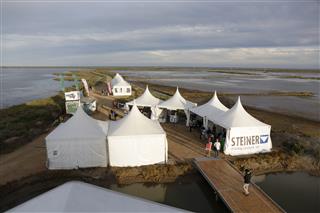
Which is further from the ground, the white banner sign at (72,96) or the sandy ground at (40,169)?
the white banner sign at (72,96)

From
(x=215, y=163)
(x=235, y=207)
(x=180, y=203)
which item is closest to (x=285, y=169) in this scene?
(x=215, y=163)

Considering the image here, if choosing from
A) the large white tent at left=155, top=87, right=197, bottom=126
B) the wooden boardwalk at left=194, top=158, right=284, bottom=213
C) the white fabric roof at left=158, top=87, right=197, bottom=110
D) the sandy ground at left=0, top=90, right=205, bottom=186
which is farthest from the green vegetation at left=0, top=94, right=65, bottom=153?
the wooden boardwalk at left=194, top=158, right=284, bottom=213

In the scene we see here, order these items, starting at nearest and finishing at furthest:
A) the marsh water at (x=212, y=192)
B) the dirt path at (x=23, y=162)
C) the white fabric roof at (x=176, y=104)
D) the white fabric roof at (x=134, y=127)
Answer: the marsh water at (x=212, y=192) → the dirt path at (x=23, y=162) → the white fabric roof at (x=134, y=127) → the white fabric roof at (x=176, y=104)

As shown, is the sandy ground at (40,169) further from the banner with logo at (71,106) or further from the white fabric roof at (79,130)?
the banner with logo at (71,106)

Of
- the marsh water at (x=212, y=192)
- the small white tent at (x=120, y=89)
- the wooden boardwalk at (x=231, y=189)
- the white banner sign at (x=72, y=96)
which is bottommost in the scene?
the marsh water at (x=212, y=192)

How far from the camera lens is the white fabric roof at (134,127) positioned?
1135 centimetres

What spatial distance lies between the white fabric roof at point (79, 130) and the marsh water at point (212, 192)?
9.37 feet

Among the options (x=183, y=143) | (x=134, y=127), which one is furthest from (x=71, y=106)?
(x=183, y=143)

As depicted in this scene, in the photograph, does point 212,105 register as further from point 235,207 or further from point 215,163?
point 235,207

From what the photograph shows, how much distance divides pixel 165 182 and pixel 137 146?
7.39ft

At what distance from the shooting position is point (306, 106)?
102 feet

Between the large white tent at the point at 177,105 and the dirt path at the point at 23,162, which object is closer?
the dirt path at the point at 23,162

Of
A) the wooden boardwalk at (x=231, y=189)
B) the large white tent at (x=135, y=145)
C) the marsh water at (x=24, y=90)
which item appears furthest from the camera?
the marsh water at (x=24, y=90)

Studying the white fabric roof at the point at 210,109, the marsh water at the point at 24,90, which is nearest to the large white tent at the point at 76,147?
the white fabric roof at the point at 210,109
